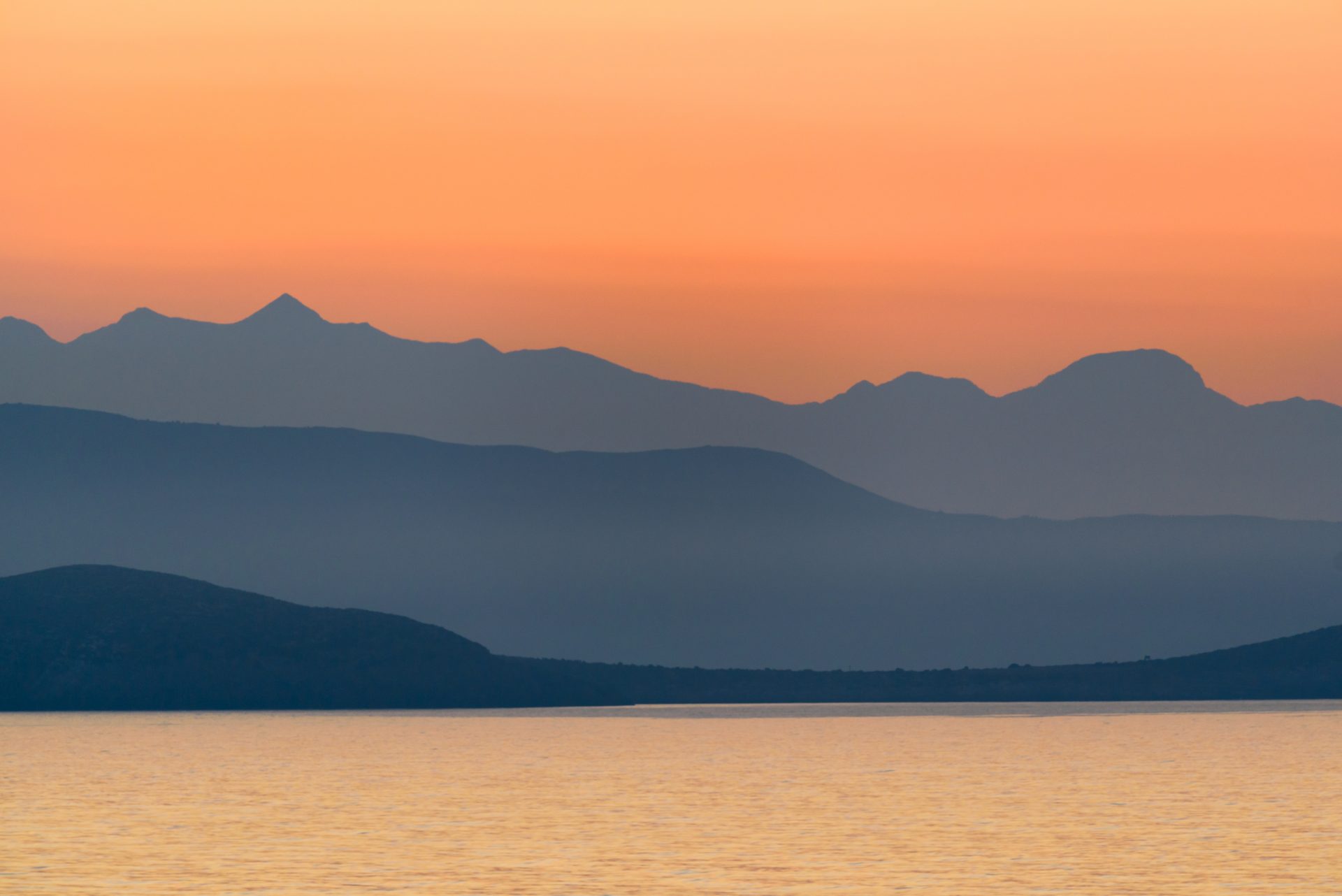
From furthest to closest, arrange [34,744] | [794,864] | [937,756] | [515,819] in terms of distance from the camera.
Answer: [34,744], [937,756], [515,819], [794,864]

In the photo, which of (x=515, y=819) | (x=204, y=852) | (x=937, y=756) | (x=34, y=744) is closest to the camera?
(x=204, y=852)

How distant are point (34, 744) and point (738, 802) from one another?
294ft

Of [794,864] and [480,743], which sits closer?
[794,864]

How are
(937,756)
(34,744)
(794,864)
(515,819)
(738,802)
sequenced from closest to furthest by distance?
(794,864) < (515,819) < (738,802) < (937,756) < (34,744)

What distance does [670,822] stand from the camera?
78.8 meters

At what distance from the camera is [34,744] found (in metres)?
162

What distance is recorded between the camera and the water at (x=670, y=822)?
5806 cm

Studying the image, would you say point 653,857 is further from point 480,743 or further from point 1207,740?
point 1207,740

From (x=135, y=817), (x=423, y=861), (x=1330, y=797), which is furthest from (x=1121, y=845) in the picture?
(x=135, y=817)

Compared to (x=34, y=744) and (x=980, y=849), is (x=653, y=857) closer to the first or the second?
(x=980, y=849)

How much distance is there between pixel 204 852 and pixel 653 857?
14.7 meters

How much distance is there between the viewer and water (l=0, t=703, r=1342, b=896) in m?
58.1

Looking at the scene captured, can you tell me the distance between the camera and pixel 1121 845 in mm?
68125

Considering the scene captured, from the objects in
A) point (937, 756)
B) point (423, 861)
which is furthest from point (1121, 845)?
point (937, 756)
